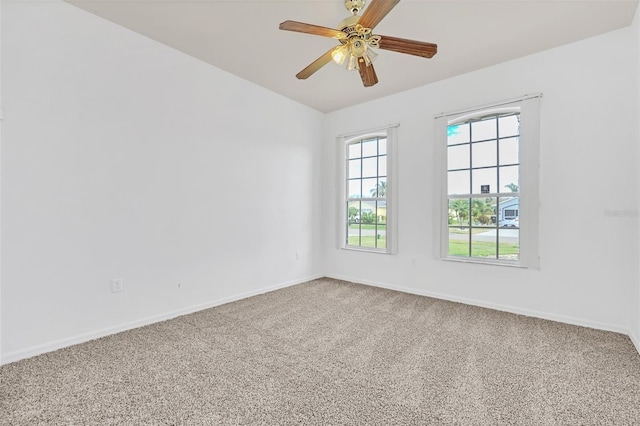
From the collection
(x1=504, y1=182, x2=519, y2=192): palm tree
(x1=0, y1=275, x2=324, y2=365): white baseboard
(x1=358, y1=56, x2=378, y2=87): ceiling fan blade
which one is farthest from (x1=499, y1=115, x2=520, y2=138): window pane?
(x1=0, y1=275, x2=324, y2=365): white baseboard

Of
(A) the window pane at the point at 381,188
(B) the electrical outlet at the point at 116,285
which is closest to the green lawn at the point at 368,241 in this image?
(A) the window pane at the point at 381,188

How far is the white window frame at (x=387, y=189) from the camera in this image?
13.5 ft

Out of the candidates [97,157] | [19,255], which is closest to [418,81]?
[97,157]

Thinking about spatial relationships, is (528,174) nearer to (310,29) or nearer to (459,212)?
(459,212)

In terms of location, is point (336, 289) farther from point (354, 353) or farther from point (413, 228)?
point (354, 353)

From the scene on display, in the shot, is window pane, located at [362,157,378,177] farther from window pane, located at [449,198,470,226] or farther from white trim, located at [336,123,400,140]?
window pane, located at [449,198,470,226]

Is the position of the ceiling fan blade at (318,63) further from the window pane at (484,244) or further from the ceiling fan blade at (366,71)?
the window pane at (484,244)

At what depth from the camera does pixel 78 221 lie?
2.42 metres

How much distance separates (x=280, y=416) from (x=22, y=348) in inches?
81.7

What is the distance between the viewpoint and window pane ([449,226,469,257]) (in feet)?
12.0

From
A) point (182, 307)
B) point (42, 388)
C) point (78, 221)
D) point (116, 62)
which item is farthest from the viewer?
point (182, 307)

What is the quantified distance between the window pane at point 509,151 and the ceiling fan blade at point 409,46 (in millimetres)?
1754

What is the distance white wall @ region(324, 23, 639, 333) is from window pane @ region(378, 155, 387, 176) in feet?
3.26

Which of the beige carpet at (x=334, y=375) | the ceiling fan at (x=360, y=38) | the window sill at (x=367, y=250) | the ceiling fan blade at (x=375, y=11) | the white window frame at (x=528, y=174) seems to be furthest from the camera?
the window sill at (x=367, y=250)
